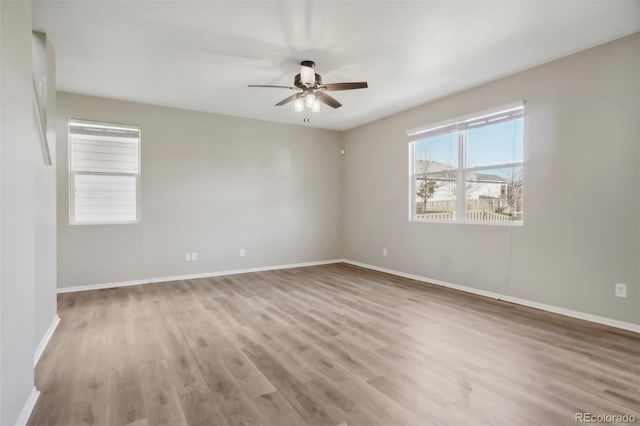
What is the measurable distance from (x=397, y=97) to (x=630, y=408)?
4.07 meters

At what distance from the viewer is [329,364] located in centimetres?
238

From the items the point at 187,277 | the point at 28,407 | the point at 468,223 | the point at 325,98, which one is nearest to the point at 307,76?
the point at 325,98

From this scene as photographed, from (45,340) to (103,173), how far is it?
2708 millimetres

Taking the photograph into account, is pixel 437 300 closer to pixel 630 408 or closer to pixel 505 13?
pixel 630 408

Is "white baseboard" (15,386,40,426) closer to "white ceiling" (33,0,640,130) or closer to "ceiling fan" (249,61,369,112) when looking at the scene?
"white ceiling" (33,0,640,130)

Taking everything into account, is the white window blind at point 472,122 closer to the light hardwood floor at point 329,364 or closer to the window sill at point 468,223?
the window sill at point 468,223

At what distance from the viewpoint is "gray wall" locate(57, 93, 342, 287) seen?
15.1 feet

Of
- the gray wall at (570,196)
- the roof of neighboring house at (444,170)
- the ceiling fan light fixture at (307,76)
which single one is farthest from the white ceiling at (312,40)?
the roof of neighboring house at (444,170)

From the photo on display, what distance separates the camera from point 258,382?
7.03 ft

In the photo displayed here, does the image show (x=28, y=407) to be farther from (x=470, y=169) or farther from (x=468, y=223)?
(x=470, y=169)

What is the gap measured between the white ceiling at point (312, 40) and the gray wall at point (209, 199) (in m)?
0.90

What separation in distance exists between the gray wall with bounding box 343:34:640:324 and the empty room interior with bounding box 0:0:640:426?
0.02 meters

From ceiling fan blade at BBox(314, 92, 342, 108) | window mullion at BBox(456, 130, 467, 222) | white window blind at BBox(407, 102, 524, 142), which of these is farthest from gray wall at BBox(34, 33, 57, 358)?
window mullion at BBox(456, 130, 467, 222)

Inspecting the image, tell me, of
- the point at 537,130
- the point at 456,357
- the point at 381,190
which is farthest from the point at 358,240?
the point at 456,357
